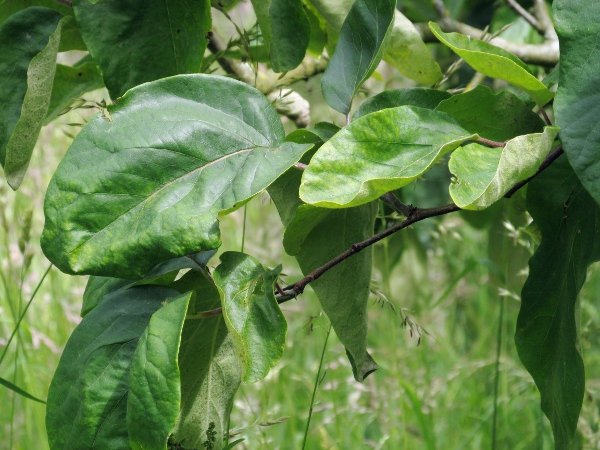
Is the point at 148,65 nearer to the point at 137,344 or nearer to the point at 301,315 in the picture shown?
the point at 137,344

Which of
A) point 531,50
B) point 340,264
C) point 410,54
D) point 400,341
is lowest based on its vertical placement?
point 400,341

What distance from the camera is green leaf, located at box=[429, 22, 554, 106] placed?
64 centimetres

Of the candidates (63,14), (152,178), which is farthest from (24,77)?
(152,178)

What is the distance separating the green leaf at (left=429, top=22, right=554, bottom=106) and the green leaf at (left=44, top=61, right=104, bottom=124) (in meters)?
0.48

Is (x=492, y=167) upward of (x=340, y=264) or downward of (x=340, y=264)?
upward

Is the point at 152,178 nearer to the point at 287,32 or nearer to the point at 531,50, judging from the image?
the point at 287,32

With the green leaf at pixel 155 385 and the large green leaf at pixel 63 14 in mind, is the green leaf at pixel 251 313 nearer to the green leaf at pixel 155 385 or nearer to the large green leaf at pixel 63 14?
the green leaf at pixel 155 385

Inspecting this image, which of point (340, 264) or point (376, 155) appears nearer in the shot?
point (376, 155)

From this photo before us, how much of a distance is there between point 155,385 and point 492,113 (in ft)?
1.32

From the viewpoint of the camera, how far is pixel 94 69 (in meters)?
0.95

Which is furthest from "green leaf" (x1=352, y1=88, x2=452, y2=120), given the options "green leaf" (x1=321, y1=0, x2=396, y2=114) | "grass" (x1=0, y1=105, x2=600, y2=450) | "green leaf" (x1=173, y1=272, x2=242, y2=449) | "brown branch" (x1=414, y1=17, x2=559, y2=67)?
"brown branch" (x1=414, y1=17, x2=559, y2=67)

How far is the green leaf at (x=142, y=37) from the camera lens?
2.55 ft

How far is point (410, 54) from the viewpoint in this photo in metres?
0.89

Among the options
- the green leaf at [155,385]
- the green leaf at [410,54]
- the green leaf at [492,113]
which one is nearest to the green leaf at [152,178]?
the green leaf at [155,385]
